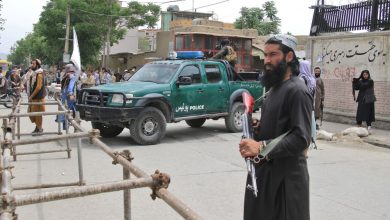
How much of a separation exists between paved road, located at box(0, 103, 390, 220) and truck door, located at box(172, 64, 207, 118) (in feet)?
2.24

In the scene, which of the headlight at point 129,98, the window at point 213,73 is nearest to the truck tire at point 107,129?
the headlight at point 129,98

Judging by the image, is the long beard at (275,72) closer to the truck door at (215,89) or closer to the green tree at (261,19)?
the truck door at (215,89)

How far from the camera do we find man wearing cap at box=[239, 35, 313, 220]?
2.86 meters

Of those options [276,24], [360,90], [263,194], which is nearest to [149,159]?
[263,194]

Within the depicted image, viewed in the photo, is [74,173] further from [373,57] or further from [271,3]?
[271,3]

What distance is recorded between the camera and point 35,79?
11.4m

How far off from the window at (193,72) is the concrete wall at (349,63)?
5728 millimetres

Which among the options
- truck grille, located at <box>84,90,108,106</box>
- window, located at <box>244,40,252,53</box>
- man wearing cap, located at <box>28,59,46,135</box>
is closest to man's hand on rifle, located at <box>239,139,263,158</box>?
truck grille, located at <box>84,90,108,106</box>

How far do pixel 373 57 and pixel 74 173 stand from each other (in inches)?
397

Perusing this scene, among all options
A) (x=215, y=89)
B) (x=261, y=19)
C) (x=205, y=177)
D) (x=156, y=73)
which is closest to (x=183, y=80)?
(x=156, y=73)

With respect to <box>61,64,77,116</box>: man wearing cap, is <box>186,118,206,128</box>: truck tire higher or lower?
lower

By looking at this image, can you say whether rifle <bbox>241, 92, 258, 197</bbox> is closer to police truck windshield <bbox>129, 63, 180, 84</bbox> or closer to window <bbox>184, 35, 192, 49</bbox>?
police truck windshield <bbox>129, 63, 180, 84</bbox>

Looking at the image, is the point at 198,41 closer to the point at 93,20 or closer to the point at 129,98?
the point at 93,20

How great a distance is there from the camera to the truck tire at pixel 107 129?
11211mm
